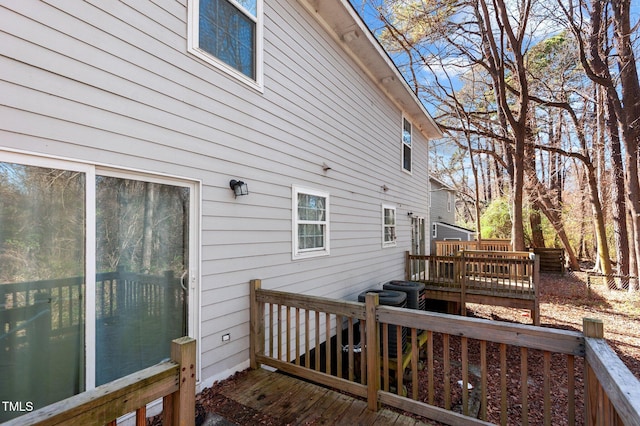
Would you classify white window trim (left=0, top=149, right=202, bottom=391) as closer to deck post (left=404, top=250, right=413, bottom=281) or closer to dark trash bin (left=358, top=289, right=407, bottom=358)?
dark trash bin (left=358, top=289, right=407, bottom=358)

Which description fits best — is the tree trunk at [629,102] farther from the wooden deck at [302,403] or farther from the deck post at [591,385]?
the wooden deck at [302,403]

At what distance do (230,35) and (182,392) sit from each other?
3.53m

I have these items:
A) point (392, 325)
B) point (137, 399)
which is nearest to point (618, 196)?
point (392, 325)

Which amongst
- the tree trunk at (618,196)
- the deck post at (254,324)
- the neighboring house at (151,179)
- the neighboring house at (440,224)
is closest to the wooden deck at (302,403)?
the deck post at (254,324)

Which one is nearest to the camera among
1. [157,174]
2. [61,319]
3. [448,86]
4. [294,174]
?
[61,319]

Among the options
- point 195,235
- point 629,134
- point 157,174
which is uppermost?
point 629,134

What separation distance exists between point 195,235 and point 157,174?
2.16 ft

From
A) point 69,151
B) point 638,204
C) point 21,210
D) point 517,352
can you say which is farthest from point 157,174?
point 638,204

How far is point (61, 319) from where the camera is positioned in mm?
2088

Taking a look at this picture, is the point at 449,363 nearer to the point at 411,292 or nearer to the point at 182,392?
the point at 182,392

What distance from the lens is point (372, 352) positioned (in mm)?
2674

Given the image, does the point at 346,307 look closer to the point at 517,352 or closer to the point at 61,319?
the point at 61,319

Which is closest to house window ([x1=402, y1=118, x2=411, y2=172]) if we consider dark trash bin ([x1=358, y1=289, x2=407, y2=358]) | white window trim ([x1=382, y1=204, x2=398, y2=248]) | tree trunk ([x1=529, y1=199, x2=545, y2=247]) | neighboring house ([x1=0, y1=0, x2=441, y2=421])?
A: white window trim ([x1=382, y1=204, x2=398, y2=248])

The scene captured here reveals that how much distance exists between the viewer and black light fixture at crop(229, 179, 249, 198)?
3363mm
